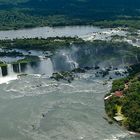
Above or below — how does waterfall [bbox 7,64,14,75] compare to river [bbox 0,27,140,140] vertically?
above

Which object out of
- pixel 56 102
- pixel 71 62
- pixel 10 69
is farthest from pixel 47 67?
pixel 56 102

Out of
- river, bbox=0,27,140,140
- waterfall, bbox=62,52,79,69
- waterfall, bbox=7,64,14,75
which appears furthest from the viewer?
waterfall, bbox=62,52,79,69

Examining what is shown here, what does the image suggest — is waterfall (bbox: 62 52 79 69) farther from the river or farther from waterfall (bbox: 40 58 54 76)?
waterfall (bbox: 40 58 54 76)

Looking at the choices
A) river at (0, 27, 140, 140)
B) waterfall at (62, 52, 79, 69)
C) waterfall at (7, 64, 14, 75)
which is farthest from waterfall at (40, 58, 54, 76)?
waterfall at (7, 64, 14, 75)

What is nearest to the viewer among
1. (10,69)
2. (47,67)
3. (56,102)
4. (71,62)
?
(56,102)

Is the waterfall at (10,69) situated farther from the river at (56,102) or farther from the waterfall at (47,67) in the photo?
the waterfall at (47,67)

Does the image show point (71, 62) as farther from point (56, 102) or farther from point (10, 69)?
point (56, 102)

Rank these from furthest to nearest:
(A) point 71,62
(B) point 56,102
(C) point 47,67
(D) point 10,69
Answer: (A) point 71,62 → (C) point 47,67 → (D) point 10,69 → (B) point 56,102

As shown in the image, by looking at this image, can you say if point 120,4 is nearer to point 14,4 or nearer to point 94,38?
point 14,4
